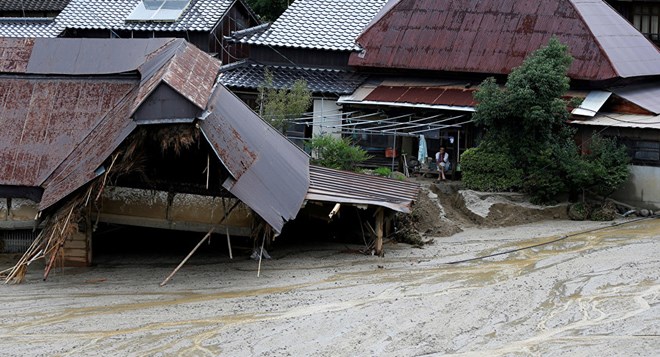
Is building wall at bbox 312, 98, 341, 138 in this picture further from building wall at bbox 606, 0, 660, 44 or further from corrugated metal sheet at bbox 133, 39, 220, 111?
building wall at bbox 606, 0, 660, 44

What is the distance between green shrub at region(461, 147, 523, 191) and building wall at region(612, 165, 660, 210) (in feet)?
8.97

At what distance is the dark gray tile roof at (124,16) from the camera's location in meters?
38.2

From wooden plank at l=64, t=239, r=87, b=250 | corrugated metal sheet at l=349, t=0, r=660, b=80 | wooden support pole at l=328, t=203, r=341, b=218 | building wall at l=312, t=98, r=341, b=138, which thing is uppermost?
corrugated metal sheet at l=349, t=0, r=660, b=80

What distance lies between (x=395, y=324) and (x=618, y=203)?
11.7 metres

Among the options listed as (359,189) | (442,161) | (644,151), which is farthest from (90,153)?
(644,151)

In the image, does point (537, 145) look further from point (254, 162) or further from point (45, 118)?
point (45, 118)

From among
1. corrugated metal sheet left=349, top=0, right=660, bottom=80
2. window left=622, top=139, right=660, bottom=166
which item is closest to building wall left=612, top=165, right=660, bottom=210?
window left=622, top=139, right=660, bottom=166

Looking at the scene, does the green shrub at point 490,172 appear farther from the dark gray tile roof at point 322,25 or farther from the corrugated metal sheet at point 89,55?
the corrugated metal sheet at point 89,55

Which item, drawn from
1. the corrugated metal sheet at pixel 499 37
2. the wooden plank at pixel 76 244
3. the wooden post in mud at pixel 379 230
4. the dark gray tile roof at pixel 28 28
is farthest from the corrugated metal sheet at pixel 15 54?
the dark gray tile roof at pixel 28 28

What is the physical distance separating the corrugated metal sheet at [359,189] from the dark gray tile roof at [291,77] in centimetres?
625

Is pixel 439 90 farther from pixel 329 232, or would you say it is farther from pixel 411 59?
pixel 329 232

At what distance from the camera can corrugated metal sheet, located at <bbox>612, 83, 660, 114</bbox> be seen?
30.8 m

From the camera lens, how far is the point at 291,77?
34938 millimetres

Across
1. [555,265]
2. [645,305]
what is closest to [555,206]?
[555,265]
